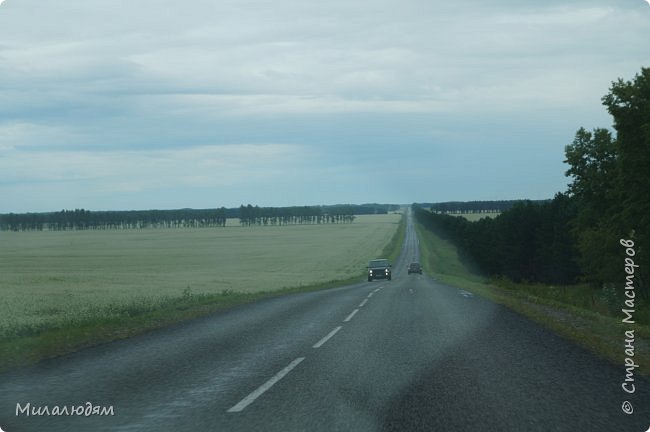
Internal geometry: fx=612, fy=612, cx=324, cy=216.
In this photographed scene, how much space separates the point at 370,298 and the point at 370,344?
480 inches

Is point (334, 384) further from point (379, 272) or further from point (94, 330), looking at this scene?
point (379, 272)

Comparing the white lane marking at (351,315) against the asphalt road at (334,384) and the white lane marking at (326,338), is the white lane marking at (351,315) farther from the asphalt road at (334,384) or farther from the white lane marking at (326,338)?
the asphalt road at (334,384)

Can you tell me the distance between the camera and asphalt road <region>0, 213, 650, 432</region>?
6.46 meters

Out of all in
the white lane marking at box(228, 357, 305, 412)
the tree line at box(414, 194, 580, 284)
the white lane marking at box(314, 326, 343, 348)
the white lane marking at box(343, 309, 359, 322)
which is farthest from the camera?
the tree line at box(414, 194, 580, 284)

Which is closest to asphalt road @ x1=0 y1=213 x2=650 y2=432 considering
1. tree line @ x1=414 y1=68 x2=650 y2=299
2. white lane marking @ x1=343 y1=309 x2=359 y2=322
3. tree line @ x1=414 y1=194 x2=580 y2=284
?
white lane marking @ x1=343 y1=309 x2=359 y2=322

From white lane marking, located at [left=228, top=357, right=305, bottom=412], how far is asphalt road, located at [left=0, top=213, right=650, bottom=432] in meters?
0.03

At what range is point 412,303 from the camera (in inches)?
824

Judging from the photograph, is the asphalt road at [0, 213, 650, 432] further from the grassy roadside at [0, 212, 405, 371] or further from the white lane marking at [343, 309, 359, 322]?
the white lane marking at [343, 309, 359, 322]

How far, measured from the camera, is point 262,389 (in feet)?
25.9

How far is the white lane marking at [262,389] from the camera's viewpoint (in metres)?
7.04

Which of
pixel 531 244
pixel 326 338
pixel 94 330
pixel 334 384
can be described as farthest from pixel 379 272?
pixel 531 244

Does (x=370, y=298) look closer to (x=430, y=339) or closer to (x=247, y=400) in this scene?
(x=430, y=339)

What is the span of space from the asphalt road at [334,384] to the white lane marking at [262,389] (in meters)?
0.03

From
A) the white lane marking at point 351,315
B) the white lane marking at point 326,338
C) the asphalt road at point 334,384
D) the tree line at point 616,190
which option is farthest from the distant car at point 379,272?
the asphalt road at point 334,384
